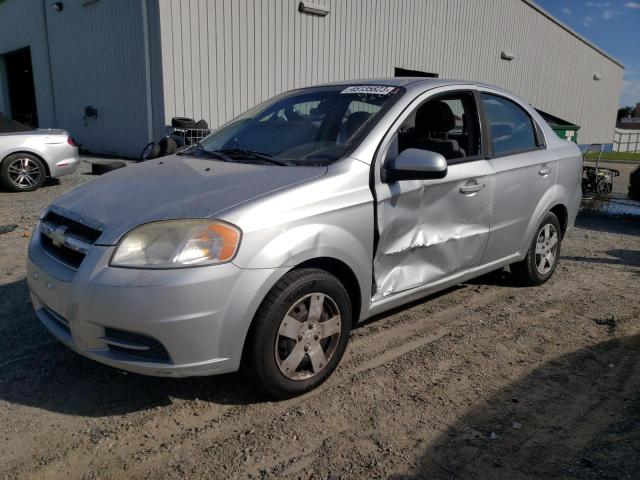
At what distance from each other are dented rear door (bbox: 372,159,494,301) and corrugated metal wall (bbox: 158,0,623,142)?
8.47 meters

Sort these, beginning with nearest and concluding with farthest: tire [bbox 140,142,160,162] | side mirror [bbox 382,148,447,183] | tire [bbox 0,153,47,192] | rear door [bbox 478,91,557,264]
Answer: side mirror [bbox 382,148,447,183] < rear door [bbox 478,91,557,264] < tire [bbox 140,142,160,162] < tire [bbox 0,153,47,192]

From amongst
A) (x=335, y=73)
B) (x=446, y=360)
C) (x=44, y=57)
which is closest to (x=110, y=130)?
(x=44, y=57)

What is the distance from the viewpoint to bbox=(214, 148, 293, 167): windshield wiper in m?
3.09

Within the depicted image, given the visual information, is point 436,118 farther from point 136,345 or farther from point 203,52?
point 203,52

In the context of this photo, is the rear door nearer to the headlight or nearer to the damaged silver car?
the damaged silver car

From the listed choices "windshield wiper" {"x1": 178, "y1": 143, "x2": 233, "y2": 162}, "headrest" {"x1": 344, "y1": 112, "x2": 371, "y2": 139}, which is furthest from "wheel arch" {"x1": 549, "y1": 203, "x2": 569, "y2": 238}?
"windshield wiper" {"x1": 178, "y1": 143, "x2": 233, "y2": 162}

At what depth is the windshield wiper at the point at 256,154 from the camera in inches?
122

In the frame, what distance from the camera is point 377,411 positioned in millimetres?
2707

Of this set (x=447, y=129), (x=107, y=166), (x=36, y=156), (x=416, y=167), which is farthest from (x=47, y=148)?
(x=416, y=167)

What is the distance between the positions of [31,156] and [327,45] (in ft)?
24.7

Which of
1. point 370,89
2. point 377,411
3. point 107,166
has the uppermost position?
point 370,89

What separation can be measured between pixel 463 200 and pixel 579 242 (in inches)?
151

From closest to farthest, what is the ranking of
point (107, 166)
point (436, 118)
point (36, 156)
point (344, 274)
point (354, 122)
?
point (344, 274) < point (354, 122) < point (436, 118) < point (107, 166) < point (36, 156)

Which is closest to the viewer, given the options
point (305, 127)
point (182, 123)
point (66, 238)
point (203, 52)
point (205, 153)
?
point (66, 238)
